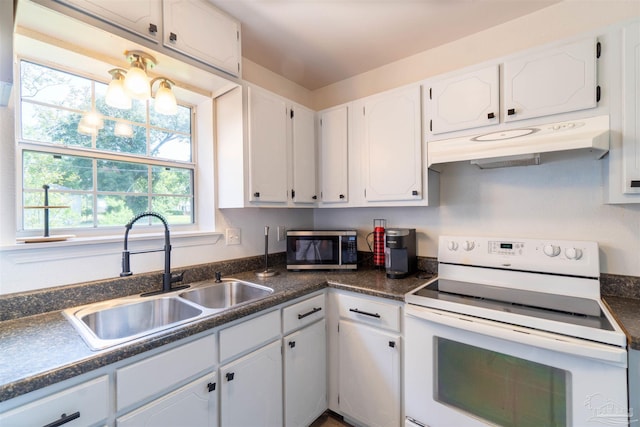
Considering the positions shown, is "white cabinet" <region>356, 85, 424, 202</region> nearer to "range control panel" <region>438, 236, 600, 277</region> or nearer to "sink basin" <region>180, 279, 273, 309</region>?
"range control panel" <region>438, 236, 600, 277</region>

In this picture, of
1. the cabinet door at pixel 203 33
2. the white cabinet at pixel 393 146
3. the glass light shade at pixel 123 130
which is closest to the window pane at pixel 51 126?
the glass light shade at pixel 123 130

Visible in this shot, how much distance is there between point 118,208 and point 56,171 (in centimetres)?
32

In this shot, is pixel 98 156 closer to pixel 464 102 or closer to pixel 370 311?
pixel 370 311

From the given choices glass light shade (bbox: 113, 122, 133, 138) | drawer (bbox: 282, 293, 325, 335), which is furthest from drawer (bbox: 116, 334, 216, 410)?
glass light shade (bbox: 113, 122, 133, 138)

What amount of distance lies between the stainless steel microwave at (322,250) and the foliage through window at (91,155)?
2.62 ft

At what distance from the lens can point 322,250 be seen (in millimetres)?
2094

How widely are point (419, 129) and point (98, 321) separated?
2.03m

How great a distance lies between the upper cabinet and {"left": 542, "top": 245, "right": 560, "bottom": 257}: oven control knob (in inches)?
80.1

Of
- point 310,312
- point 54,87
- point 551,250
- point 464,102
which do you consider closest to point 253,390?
point 310,312

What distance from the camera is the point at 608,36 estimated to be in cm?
126

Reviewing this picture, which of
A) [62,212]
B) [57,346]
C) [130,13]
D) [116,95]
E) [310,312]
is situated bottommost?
[310,312]

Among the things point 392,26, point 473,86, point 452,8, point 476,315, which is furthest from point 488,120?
point 476,315

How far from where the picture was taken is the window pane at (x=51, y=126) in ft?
4.27

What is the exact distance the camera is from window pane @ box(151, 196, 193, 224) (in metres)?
1.78
